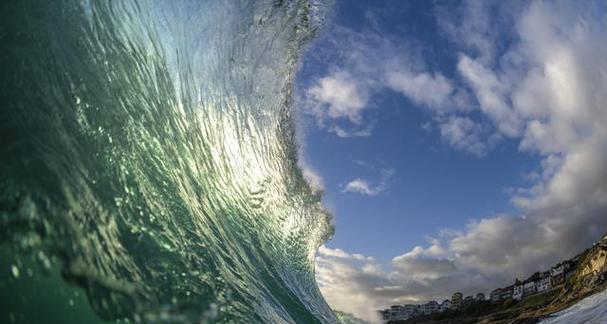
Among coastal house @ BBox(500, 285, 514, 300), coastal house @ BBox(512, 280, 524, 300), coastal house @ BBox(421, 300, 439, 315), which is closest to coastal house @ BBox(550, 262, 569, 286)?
coastal house @ BBox(512, 280, 524, 300)

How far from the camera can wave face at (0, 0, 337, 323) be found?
3.03 meters

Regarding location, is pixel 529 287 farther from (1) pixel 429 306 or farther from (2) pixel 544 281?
(1) pixel 429 306

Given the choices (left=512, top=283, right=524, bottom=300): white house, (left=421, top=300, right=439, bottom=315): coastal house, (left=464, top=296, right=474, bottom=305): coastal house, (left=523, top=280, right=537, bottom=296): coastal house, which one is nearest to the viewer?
(left=523, top=280, right=537, bottom=296): coastal house

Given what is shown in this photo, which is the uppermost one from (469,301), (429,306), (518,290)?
(429,306)

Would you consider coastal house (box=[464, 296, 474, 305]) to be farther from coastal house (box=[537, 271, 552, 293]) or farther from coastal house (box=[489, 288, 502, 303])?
coastal house (box=[537, 271, 552, 293])

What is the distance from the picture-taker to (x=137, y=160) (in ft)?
15.6

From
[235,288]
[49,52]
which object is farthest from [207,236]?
[49,52]

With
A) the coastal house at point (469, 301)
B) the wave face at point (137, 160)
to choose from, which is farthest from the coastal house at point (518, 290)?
the wave face at point (137, 160)

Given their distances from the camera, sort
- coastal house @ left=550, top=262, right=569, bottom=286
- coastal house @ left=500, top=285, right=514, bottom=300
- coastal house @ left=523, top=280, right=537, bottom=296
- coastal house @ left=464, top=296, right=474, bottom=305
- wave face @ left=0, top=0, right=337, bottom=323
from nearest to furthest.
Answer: wave face @ left=0, top=0, right=337, bottom=323 < coastal house @ left=550, top=262, right=569, bottom=286 < coastal house @ left=523, top=280, right=537, bottom=296 < coastal house @ left=500, top=285, right=514, bottom=300 < coastal house @ left=464, top=296, right=474, bottom=305

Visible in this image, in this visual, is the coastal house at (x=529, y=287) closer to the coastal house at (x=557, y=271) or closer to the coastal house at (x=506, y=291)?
the coastal house at (x=557, y=271)

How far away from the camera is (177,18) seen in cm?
808

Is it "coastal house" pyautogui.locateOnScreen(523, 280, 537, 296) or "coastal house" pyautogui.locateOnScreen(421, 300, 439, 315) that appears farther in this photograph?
"coastal house" pyautogui.locateOnScreen(421, 300, 439, 315)

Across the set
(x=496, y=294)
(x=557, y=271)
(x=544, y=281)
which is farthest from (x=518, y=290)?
(x=496, y=294)

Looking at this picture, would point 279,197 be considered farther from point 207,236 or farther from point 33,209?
point 33,209
